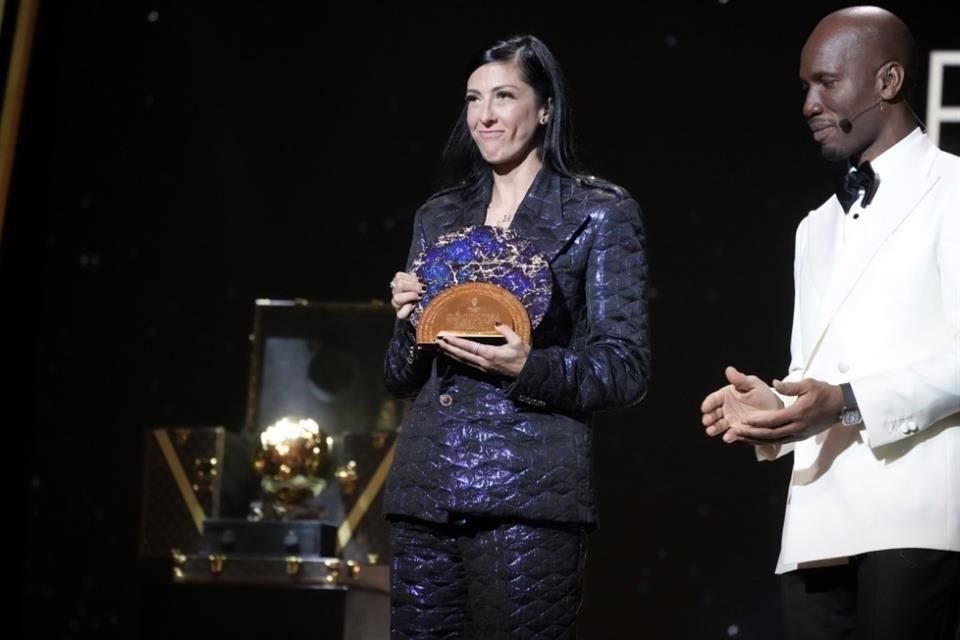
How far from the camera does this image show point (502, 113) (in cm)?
195

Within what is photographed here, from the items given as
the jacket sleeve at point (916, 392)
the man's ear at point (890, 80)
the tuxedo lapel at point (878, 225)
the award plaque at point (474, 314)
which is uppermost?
the man's ear at point (890, 80)

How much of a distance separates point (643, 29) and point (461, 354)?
2.02 m

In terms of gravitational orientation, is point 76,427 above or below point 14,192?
below

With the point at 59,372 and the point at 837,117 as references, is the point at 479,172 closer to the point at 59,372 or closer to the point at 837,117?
the point at 837,117

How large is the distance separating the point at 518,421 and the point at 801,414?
39 cm

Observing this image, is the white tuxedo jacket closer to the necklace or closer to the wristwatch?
the wristwatch

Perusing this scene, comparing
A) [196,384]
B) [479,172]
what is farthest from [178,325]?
[479,172]

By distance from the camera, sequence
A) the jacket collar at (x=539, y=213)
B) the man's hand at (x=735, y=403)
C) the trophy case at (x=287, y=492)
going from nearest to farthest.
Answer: the man's hand at (x=735, y=403)
the jacket collar at (x=539, y=213)
the trophy case at (x=287, y=492)

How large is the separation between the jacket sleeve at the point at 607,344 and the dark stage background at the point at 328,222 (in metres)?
1.60

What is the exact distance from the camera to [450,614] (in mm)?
1775

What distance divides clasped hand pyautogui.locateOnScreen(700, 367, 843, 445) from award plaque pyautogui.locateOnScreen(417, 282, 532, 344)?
30 centimetres

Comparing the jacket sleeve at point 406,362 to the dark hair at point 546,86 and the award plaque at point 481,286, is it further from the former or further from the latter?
the dark hair at point 546,86

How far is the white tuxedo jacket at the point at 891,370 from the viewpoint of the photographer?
5.11 feet

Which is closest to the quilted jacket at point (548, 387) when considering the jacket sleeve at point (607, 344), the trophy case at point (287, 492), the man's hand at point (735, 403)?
the jacket sleeve at point (607, 344)
